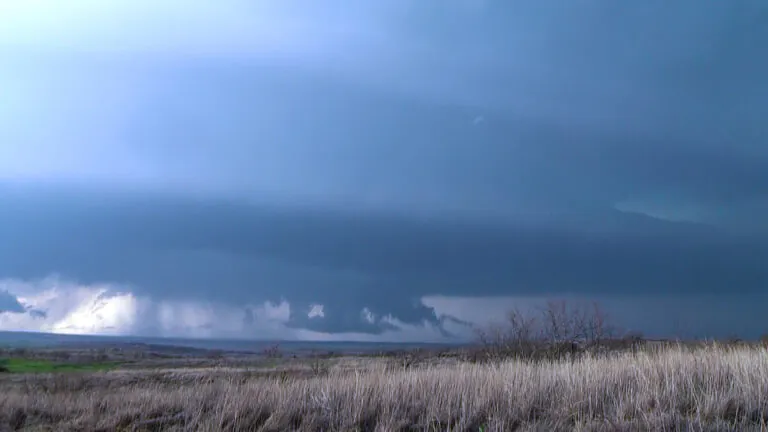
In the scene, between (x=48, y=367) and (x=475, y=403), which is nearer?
(x=475, y=403)

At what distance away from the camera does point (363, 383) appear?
1409 centimetres

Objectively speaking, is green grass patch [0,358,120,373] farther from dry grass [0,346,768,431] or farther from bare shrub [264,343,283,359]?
dry grass [0,346,768,431]

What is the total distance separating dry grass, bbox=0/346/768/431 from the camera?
10938 mm

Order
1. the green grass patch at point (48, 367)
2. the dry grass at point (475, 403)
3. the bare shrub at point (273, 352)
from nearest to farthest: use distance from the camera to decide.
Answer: the dry grass at point (475, 403) < the green grass patch at point (48, 367) < the bare shrub at point (273, 352)

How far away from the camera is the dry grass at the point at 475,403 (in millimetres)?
10938

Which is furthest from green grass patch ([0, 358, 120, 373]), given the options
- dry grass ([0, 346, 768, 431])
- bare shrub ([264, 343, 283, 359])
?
dry grass ([0, 346, 768, 431])

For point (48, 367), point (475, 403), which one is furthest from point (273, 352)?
point (475, 403)

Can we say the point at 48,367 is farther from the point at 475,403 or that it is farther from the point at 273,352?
the point at 475,403

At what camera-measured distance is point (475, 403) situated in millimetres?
12219

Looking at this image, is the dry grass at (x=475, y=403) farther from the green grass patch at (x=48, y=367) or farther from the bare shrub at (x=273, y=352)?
the bare shrub at (x=273, y=352)

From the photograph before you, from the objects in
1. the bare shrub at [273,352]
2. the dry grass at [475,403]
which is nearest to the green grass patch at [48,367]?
the bare shrub at [273,352]

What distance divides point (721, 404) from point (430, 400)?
4.78 metres

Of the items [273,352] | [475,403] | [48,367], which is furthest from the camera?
[273,352]

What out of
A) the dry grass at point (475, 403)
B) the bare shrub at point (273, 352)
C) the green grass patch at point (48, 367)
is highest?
the dry grass at point (475, 403)
